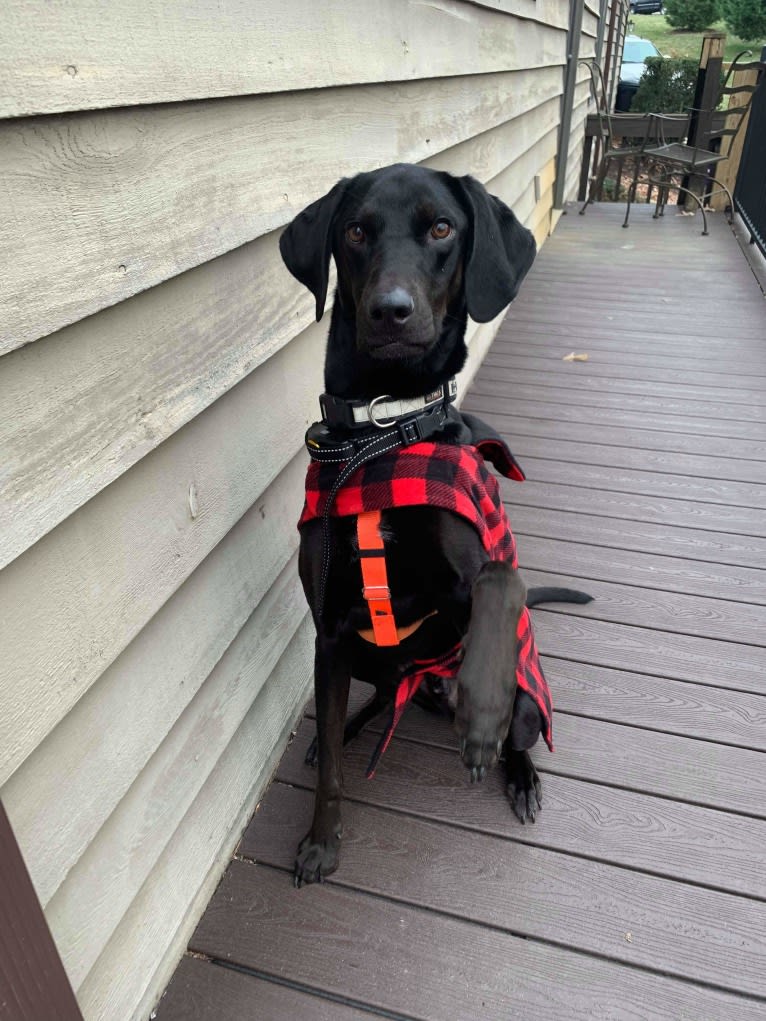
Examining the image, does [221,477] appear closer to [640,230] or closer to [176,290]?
[176,290]

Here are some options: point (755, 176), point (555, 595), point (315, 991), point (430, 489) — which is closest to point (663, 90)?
point (755, 176)

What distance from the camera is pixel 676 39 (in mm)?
26875

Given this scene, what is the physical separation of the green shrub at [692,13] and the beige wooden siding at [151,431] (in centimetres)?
3120

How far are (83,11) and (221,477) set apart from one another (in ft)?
2.71

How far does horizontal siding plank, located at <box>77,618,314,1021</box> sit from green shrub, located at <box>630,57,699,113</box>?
57.3 ft

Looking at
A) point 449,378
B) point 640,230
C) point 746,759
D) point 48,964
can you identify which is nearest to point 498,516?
point 449,378

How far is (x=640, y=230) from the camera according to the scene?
7273mm

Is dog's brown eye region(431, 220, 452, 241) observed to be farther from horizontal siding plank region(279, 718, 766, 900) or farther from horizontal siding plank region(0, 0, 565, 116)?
horizontal siding plank region(279, 718, 766, 900)

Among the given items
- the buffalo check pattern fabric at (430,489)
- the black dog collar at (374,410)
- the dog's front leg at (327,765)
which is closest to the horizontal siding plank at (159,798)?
the dog's front leg at (327,765)

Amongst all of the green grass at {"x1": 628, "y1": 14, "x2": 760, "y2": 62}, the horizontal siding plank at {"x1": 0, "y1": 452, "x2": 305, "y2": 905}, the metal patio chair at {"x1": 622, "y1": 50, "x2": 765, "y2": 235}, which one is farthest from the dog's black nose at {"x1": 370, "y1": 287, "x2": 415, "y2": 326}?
the green grass at {"x1": 628, "y1": 14, "x2": 760, "y2": 62}

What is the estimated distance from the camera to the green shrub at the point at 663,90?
15.8 meters

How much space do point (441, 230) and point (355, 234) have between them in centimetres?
19

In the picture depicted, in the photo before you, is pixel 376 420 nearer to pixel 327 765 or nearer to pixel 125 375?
pixel 125 375

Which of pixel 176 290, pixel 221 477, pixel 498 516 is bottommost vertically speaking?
pixel 498 516
